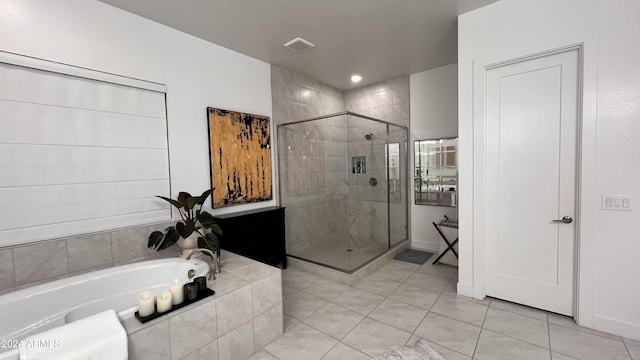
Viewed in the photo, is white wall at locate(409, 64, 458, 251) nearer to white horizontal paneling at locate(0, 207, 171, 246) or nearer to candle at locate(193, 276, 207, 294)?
candle at locate(193, 276, 207, 294)

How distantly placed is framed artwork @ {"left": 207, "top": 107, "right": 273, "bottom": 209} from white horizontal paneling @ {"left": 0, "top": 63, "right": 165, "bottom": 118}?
2.03 ft

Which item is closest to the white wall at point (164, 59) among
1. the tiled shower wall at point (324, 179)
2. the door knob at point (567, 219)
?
the tiled shower wall at point (324, 179)

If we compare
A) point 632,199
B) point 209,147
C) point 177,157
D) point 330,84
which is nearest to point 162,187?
point 177,157

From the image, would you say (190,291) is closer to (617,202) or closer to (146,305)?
(146,305)

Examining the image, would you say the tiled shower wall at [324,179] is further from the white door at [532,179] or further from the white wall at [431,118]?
the white door at [532,179]

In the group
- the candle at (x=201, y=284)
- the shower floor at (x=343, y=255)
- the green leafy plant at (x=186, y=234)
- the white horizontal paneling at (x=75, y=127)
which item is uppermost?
the white horizontal paneling at (x=75, y=127)

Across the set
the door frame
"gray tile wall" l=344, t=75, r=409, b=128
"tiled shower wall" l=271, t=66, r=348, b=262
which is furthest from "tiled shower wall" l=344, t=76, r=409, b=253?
the door frame

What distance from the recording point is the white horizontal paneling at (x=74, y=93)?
1825mm

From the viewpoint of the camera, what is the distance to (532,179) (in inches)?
90.3

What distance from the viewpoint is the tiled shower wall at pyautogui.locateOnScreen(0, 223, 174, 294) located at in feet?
5.99

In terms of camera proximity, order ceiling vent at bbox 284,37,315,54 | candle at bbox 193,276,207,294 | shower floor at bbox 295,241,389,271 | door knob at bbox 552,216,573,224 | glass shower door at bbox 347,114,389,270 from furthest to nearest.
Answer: glass shower door at bbox 347,114,389,270 < shower floor at bbox 295,241,389,271 < ceiling vent at bbox 284,37,315,54 < door knob at bbox 552,216,573,224 < candle at bbox 193,276,207,294

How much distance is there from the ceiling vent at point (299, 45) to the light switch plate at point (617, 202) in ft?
9.84

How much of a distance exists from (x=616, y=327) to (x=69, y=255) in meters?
4.21

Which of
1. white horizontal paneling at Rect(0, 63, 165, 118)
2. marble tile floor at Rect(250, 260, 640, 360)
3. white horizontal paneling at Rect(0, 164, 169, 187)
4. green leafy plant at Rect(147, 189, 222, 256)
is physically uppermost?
white horizontal paneling at Rect(0, 63, 165, 118)
